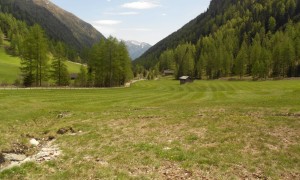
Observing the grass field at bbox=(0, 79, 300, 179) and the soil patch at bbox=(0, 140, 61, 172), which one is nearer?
the grass field at bbox=(0, 79, 300, 179)

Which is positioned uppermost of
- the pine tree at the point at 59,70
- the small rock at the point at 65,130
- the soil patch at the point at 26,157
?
the pine tree at the point at 59,70

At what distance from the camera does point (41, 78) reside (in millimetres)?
83750

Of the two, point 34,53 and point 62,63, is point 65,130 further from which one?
point 62,63

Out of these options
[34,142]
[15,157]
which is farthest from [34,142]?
[15,157]

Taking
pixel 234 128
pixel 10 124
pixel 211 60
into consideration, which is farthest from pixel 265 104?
pixel 211 60

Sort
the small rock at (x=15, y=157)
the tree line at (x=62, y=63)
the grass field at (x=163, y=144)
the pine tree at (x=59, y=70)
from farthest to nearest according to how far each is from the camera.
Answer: the pine tree at (x=59, y=70) → the tree line at (x=62, y=63) → the small rock at (x=15, y=157) → the grass field at (x=163, y=144)

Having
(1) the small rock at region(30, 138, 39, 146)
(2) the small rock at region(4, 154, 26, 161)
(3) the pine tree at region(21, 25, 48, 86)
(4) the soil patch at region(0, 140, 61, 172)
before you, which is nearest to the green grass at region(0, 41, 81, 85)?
(3) the pine tree at region(21, 25, 48, 86)

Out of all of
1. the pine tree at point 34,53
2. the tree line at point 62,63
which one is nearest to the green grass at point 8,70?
the tree line at point 62,63

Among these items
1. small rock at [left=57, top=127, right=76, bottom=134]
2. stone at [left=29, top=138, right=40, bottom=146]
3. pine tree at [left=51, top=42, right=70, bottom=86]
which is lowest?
stone at [left=29, top=138, right=40, bottom=146]

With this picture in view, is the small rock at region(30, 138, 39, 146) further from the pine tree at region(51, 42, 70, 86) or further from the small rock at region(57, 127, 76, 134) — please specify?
the pine tree at region(51, 42, 70, 86)

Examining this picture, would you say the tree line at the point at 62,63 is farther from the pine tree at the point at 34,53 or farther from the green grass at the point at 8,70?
the green grass at the point at 8,70

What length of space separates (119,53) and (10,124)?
77.1 m

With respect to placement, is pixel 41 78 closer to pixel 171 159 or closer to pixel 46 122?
pixel 46 122

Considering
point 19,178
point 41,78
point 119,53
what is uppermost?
point 119,53
